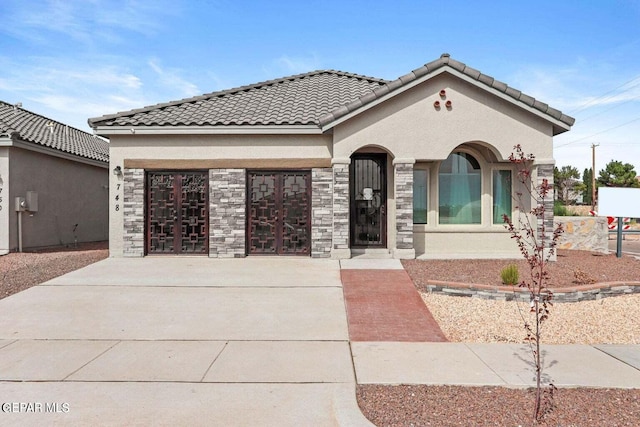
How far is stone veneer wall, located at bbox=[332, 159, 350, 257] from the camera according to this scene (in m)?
11.7

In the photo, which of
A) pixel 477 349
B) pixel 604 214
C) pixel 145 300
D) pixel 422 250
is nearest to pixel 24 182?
pixel 145 300

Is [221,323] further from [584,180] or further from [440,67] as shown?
[584,180]

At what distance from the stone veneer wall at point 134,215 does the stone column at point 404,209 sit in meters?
7.01

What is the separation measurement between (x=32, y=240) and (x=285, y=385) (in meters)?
14.1

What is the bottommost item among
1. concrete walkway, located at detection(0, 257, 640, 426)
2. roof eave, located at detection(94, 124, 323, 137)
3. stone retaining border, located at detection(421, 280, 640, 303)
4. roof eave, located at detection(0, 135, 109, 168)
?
concrete walkway, located at detection(0, 257, 640, 426)

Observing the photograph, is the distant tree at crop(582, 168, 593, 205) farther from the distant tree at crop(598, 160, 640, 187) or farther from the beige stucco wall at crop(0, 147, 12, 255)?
the beige stucco wall at crop(0, 147, 12, 255)

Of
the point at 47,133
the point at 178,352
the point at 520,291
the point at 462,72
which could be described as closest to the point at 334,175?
the point at 462,72

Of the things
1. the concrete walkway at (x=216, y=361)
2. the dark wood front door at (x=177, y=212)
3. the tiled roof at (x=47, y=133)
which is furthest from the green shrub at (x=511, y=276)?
the tiled roof at (x=47, y=133)

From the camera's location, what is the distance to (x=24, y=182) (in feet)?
47.8

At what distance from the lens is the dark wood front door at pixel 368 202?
495 inches

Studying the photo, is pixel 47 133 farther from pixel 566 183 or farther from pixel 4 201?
pixel 566 183

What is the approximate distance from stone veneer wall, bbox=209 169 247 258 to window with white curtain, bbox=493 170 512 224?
7095mm

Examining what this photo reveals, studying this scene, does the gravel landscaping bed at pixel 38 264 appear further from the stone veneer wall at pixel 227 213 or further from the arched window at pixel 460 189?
the arched window at pixel 460 189

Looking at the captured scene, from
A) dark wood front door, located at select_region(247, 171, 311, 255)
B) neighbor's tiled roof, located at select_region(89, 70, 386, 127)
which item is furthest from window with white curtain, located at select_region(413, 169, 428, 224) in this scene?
neighbor's tiled roof, located at select_region(89, 70, 386, 127)
